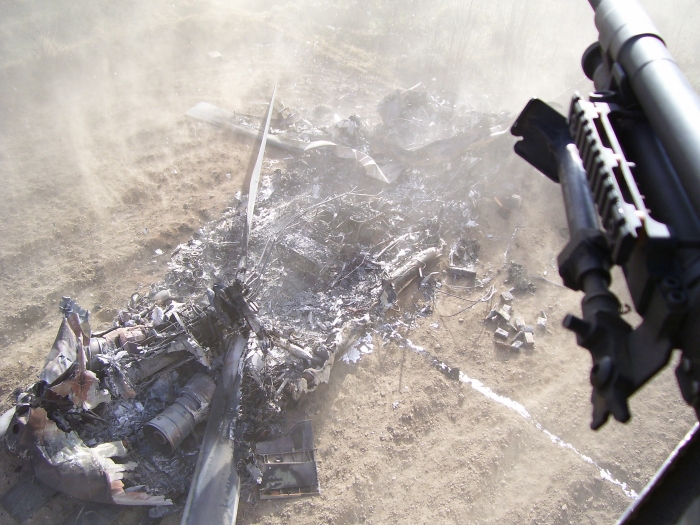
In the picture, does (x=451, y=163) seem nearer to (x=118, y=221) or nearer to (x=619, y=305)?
(x=118, y=221)

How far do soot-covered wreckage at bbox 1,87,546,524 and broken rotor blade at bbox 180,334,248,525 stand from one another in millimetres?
15

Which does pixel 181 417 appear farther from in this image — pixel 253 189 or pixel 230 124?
pixel 230 124

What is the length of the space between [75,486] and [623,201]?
571 cm

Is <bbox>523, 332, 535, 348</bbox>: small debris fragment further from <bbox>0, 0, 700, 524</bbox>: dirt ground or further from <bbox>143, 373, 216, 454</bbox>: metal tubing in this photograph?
<bbox>143, 373, 216, 454</bbox>: metal tubing

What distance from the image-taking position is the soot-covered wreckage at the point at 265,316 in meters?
4.98

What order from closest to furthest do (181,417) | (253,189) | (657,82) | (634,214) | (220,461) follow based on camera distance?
(634,214) → (657,82) → (220,461) → (181,417) → (253,189)

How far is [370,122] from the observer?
11.6 meters

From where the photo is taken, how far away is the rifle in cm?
145

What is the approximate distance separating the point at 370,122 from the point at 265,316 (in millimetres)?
6792

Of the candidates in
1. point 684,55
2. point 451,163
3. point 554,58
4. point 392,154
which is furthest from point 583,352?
point 684,55

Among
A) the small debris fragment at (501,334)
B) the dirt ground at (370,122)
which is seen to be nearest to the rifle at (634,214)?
the dirt ground at (370,122)

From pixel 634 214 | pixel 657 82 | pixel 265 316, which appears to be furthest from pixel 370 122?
pixel 634 214

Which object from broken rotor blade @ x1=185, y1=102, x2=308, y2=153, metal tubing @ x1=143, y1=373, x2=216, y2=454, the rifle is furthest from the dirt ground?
the rifle

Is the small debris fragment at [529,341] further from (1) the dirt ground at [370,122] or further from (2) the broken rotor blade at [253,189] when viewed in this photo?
(2) the broken rotor blade at [253,189]
